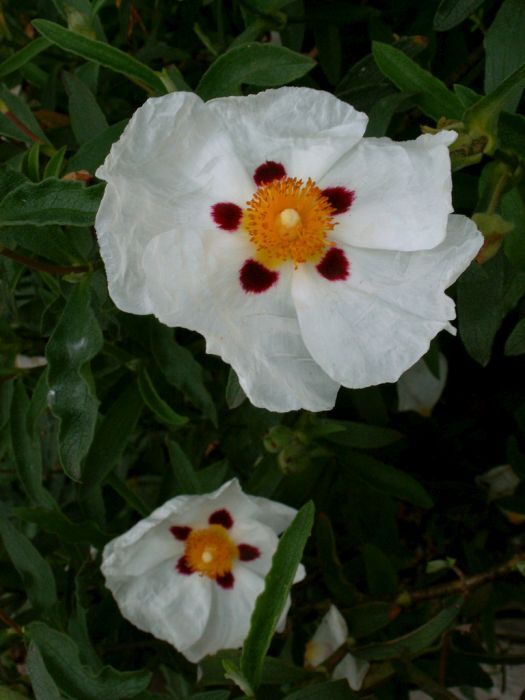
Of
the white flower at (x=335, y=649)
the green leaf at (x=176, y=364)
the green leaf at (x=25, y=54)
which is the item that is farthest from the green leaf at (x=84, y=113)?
the white flower at (x=335, y=649)

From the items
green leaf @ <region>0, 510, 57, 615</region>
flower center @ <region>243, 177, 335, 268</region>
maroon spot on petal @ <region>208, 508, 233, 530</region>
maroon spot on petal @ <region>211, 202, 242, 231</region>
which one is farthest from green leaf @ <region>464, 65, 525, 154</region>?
green leaf @ <region>0, 510, 57, 615</region>

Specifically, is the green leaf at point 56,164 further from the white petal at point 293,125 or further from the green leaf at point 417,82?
the green leaf at point 417,82

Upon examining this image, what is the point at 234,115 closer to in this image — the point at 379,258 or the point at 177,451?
the point at 379,258

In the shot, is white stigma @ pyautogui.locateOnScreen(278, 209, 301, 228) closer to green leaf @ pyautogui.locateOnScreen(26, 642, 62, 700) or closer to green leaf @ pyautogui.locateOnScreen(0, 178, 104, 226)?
green leaf @ pyautogui.locateOnScreen(0, 178, 104, 226)

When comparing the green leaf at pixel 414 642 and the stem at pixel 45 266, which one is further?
the green leaf at pixel 414 642

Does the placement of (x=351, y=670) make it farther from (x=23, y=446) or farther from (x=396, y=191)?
(x=396, y=191)

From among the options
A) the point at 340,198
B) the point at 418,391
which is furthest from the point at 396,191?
the point at 418,391
